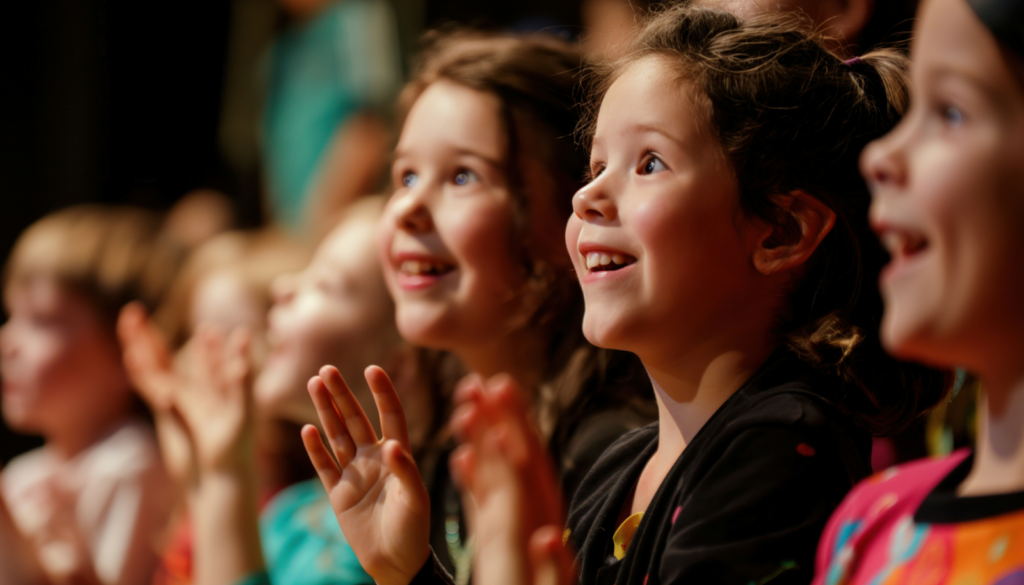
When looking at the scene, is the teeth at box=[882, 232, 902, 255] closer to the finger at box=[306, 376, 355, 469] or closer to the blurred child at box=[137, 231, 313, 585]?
the finger at box=[306, 376, 355, 469]

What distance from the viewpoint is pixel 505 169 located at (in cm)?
129

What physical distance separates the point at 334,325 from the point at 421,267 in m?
0.38

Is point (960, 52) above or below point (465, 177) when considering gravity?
above

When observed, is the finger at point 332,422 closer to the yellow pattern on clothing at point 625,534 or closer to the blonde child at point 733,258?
the blonde child at point 733,258

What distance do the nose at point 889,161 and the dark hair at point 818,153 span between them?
0.25m

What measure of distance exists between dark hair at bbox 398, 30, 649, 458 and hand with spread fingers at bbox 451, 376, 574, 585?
55 cm

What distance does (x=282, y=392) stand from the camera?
1.64 meters

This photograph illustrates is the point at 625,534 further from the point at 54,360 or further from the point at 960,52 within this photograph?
the point at 54,360

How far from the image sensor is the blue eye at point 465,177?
1291 mm

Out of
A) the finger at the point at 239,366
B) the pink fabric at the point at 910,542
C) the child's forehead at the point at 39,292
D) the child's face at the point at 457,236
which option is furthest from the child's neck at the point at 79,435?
the pink fabric at the point at 910,542

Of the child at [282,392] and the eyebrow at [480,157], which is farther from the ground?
the eyebrow at [480,157]

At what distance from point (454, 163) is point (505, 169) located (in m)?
0.07

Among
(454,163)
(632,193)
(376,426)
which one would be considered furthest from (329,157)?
(632,193)

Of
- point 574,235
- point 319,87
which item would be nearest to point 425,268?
point 574,235
